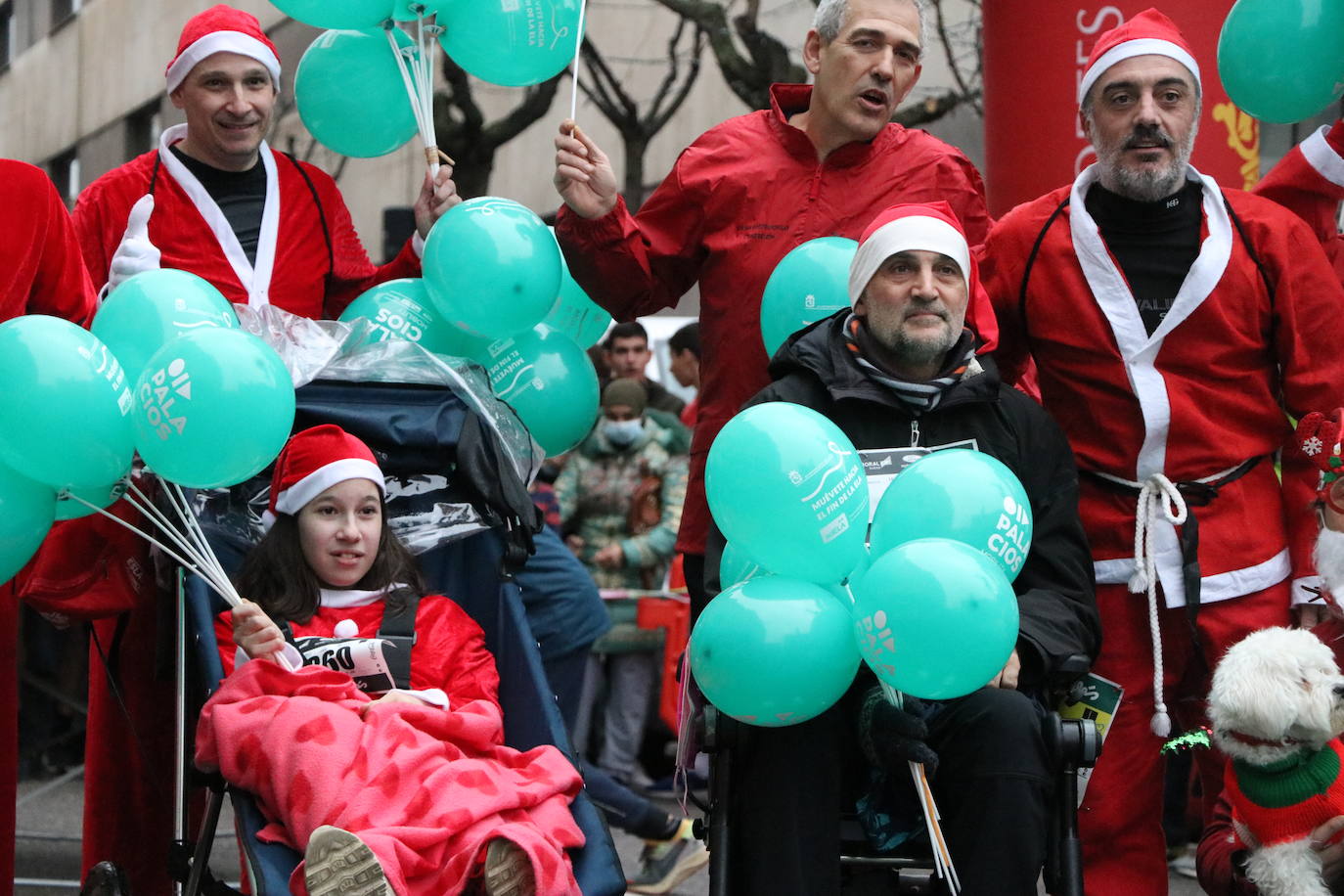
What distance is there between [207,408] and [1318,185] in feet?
9.04

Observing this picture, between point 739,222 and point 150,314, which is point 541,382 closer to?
point 739,222

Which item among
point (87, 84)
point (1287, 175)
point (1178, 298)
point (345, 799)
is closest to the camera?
point (345, 799)

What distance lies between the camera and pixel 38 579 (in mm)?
4504

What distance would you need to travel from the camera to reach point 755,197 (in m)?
4.81

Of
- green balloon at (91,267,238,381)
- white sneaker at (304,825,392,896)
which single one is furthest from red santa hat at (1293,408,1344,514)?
green balloon at (91,267,238,381)

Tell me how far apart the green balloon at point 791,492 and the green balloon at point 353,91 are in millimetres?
2028

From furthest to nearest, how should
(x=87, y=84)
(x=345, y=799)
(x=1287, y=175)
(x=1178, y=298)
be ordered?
(x=87, y=84) < (x=1287, y=175) < (x=1178, y=298) < (x=345, y=799)

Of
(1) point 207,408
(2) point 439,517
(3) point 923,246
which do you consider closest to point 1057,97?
(3) point 923,246

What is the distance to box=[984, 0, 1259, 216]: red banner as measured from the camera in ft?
A: 21.4

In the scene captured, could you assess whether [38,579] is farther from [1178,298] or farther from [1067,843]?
[1178,298]

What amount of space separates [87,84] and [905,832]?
21.3m

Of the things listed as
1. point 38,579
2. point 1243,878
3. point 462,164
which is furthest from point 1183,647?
point 462,164

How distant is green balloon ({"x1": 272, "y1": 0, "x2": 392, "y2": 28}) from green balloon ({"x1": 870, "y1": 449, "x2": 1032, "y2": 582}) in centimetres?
205

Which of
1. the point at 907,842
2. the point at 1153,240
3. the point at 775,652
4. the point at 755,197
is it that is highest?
the point at 755,197
